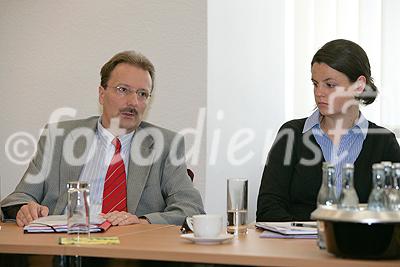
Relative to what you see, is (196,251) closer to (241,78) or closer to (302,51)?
(241,78)

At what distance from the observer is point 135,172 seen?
3.02m

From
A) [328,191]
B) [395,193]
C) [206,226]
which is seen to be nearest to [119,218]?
[206,226]

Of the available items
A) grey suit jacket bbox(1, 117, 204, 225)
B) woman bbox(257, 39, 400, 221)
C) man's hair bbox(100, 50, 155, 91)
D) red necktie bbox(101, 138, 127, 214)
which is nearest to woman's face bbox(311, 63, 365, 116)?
woman bbox(257, 39, 400, 221)

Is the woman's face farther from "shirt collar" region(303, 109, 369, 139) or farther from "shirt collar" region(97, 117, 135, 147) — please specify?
"shirt collar" region(97, 117, 135, 147)

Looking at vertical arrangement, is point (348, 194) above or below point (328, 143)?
Result: below

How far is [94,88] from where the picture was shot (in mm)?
3961

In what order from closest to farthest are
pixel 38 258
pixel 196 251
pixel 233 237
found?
pixel 196 251, pixel 38 258, pixel 233 237

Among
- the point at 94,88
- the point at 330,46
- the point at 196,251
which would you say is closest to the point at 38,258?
the point at 196,251

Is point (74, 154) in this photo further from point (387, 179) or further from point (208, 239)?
point (387, 179)

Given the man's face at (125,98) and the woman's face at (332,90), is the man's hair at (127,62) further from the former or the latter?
the woman's face at (332,90)

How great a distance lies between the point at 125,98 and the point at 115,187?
400mm

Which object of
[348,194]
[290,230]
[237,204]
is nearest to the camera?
[348,194]

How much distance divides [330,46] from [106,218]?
4.22ft

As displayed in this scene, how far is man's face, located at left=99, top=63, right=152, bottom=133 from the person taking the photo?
3.16 m
